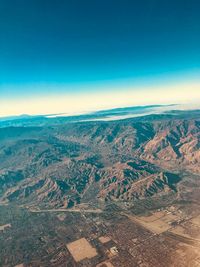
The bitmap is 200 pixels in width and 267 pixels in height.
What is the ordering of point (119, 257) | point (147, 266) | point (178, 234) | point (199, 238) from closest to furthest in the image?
point (147, 266) → point (119, 257) → point (199, 238) → point (178, 234)

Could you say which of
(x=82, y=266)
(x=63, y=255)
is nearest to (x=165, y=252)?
(x=82, y=266)

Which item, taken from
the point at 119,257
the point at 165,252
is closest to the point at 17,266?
the point at 119,257

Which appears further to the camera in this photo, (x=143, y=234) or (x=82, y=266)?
(x=143, y=234)

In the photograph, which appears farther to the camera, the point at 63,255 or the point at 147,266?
the point at 63,255

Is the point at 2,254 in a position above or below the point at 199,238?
below

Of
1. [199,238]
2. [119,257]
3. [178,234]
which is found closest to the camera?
[119,257]

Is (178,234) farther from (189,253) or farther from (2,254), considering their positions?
(2,254)

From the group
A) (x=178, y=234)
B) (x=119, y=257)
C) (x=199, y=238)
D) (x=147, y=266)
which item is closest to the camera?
(x=147, y=266)

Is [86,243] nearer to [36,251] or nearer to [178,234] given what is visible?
[36,251]
